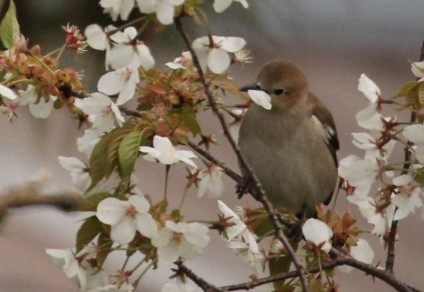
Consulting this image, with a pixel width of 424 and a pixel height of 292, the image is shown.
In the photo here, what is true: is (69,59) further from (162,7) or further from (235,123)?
(162,7)

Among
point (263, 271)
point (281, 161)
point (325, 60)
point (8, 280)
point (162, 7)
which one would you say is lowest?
point (325, 60)

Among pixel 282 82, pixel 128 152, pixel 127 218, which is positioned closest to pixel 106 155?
pixel 128 152

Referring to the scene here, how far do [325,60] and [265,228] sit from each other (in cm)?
917

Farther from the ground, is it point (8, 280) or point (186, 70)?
point (186, 70)

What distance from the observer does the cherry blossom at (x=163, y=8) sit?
5.28ft

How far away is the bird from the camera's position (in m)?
3.03

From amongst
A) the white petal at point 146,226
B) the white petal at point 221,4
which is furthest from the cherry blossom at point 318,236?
the white petal at point 221,4

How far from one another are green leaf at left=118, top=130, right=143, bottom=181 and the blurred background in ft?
0.49

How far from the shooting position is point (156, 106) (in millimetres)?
1818

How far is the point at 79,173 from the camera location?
6.19 feet

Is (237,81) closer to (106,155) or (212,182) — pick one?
(212,182)

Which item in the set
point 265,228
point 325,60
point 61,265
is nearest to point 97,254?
point 61,265

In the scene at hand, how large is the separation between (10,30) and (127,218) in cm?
46

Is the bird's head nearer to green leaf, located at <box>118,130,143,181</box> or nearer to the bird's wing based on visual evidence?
the bird's wing
